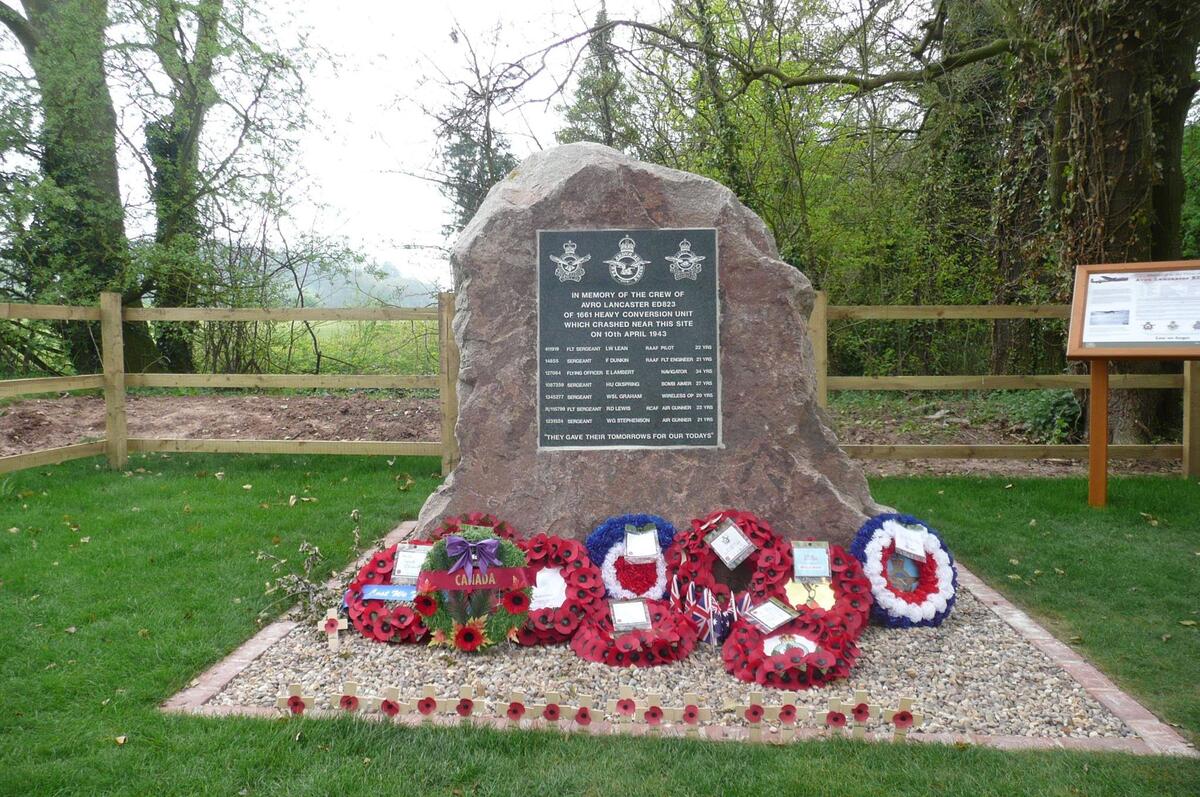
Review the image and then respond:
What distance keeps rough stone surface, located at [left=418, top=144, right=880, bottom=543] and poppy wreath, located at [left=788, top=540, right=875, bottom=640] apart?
26cm

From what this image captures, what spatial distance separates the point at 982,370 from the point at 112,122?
1210 centimetres

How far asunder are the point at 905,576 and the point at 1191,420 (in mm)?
4291

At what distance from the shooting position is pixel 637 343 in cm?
451

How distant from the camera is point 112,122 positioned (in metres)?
10.2

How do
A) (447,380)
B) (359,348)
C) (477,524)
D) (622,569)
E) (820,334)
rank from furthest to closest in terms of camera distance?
(359,348) < (447,380) < (820,334) < (477,524) < (622,569)

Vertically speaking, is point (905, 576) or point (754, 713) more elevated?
point (905, 576)

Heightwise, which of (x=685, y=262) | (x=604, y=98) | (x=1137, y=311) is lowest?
(x=1137, y=311)

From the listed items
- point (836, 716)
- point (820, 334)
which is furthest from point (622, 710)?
point (820, 334)

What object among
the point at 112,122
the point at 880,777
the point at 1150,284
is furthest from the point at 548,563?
the point at 112,122

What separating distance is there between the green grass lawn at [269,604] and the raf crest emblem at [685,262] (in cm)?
249

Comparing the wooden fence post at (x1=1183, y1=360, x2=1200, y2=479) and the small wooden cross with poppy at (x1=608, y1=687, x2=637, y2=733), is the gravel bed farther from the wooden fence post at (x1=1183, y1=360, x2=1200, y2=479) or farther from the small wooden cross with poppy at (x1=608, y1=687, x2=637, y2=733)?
the wooden fence post at (x1=1183, y1=360, x2=1200, y2=479)

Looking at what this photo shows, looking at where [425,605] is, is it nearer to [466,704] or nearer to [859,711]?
[466,704]

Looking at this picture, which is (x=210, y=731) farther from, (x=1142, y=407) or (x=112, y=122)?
(x=112, y=122)

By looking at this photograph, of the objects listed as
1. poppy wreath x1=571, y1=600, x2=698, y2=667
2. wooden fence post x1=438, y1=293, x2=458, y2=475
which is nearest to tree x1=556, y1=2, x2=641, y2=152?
wooden fence post x1=438, y1=293, x2=458, y2=475
